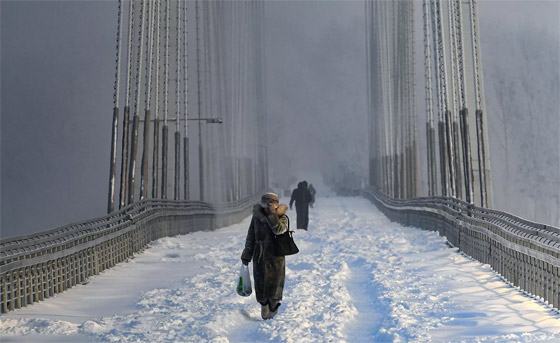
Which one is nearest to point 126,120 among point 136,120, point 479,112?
point 136,120

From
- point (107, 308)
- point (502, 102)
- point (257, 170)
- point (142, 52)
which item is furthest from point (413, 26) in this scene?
point (502, 102)

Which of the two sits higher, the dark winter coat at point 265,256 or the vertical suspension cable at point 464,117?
the vertical suspension cable at point 464,117

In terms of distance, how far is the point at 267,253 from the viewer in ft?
33.1

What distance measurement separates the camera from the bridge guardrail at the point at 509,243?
409 inches

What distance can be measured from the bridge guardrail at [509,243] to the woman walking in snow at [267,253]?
312 centimetres

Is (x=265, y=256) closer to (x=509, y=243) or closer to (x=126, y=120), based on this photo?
(x=509, y=243)

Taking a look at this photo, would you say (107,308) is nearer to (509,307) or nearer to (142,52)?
(509,307)

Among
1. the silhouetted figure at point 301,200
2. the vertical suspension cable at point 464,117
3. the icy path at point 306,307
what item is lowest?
the icy path at point 306,307

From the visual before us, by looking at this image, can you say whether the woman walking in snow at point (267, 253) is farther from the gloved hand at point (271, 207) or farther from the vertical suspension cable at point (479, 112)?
the vertical suspension cable at point (479, 112)

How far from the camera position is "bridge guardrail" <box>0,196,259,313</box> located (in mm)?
10414

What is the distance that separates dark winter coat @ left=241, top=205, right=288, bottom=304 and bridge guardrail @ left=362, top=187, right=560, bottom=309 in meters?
3.11

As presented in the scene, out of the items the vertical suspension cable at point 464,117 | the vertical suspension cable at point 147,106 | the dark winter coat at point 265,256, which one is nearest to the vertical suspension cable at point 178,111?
the vertical suspension cable at point 147,106

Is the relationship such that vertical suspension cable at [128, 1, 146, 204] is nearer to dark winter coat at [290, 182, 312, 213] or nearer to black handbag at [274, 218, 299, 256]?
dark winter coat at [290, 182, 312, 213]

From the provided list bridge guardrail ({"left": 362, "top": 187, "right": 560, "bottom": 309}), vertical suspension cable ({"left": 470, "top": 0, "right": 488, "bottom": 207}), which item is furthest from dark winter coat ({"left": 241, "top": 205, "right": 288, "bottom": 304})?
vertical suspension cable ({"left": 470, "top": 0, "right": 488, "bottom": 207})
